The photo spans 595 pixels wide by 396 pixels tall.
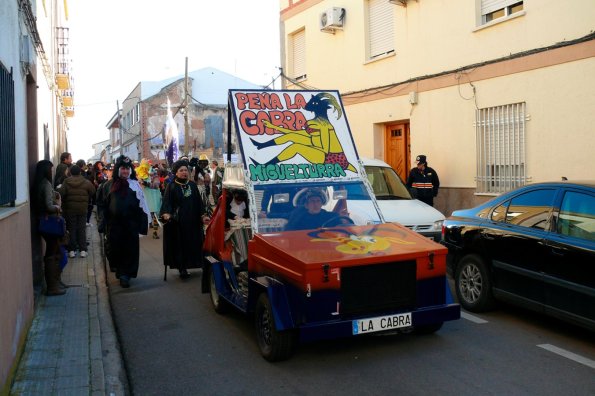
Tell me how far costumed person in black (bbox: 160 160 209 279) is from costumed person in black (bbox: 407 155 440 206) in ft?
16.8

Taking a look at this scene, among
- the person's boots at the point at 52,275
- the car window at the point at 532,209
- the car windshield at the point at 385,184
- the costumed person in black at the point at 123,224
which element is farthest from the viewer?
the car windshield at the point at 385,184

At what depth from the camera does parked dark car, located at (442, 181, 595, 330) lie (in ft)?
17.1

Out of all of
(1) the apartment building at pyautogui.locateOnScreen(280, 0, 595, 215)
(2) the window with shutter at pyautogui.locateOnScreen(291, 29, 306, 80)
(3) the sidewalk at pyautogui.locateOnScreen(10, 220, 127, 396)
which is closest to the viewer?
(3) the sidewalk at pyautogui.locateOnScreen(10, 220, 127, 396)

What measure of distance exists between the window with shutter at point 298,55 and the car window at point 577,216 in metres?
13.9

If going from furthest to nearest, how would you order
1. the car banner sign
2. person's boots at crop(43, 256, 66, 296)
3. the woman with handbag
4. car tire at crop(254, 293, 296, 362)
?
person's boots at crop(43, 256, 66, 296) → the woman with handbag → the car banner sign → car tire at crop(254, 293, 296, 362)

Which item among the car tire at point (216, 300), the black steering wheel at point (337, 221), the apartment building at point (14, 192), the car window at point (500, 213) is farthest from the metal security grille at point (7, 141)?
the car window at point (500, 213)

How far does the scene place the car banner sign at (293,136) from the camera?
6082mm

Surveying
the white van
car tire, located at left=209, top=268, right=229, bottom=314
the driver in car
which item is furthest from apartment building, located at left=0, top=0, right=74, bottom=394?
the white van

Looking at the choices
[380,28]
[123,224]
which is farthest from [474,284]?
[380,28]

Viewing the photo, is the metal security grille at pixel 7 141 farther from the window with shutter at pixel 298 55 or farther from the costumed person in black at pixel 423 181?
the window with shutter at pixel 298 55

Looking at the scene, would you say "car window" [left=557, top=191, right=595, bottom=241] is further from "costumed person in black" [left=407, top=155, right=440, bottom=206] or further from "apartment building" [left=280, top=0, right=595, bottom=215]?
"costumed person in black" [left=407, top=155, right=440, bottom=206]

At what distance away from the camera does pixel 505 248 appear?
616 centimetres

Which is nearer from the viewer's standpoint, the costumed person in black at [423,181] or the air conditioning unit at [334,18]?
the costumed person in black at [423,181]

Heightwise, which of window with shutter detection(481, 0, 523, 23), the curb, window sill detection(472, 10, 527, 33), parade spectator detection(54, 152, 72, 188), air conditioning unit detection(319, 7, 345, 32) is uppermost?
air conditioning unit detection(319, 7, 345, 32)
